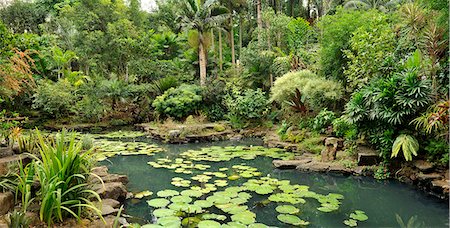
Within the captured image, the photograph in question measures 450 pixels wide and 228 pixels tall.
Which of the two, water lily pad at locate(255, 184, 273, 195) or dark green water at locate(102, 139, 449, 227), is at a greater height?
water lily pad at locate(255, 184, 273, 195)

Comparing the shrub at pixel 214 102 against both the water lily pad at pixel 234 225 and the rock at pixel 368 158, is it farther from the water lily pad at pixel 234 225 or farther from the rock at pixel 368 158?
the water lily pad at pixel 234 225

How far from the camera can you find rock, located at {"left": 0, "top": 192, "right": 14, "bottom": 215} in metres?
3.25

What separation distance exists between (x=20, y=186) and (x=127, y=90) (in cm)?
1175

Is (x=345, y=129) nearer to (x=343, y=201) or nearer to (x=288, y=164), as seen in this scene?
(x=288, y=164)

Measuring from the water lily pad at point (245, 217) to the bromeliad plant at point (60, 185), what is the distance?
5.54ft

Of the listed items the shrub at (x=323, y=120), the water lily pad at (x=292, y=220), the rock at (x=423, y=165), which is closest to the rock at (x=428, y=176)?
the rock at (x=423, y=165)

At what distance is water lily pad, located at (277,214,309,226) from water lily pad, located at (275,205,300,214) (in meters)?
0.15

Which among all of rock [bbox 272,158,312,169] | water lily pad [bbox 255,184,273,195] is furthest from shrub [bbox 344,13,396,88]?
water lily pad [bbox 255,184,273,195]

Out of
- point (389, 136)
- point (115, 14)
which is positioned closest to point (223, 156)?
point (389, 136)

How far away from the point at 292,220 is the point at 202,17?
12.5m

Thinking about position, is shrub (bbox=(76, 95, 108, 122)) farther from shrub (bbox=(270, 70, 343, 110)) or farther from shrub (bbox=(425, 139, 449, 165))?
shrub (bbox=(425, 139, 449, 165))

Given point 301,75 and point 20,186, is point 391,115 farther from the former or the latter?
point 20,186

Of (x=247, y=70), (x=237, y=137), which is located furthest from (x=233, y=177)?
(x=247, y=70)

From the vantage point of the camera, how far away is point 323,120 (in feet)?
28.3
